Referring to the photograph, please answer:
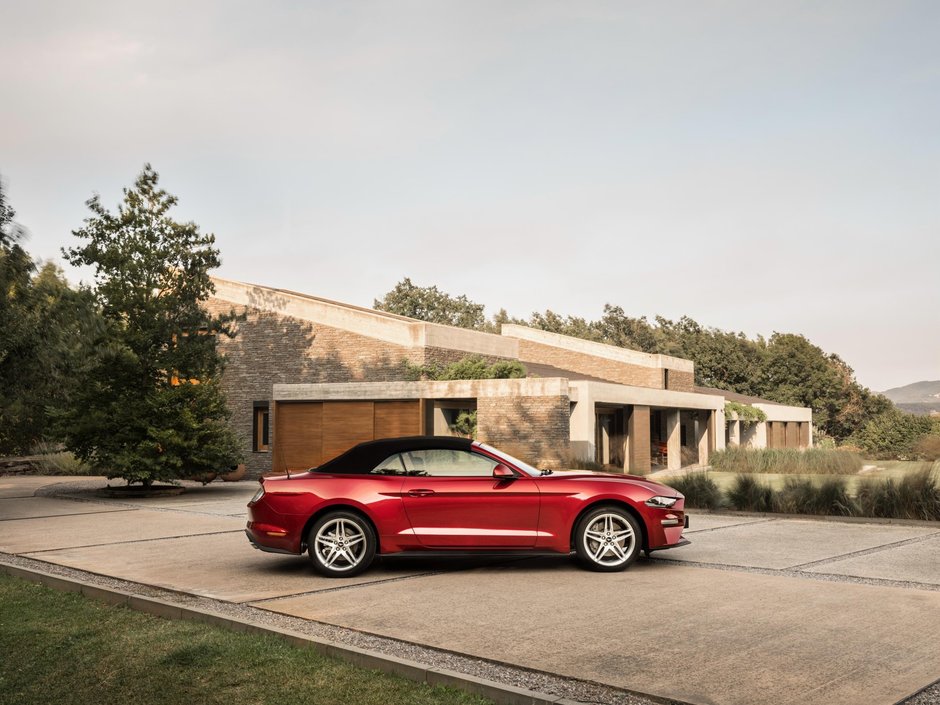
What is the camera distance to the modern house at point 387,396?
2820cm

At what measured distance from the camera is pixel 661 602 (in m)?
8.38

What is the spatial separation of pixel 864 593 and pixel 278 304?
27.6m

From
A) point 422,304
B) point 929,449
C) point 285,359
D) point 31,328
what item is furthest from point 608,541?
point 422,304

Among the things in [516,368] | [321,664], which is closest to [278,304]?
[516,368]

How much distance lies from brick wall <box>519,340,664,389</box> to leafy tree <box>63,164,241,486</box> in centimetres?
2032

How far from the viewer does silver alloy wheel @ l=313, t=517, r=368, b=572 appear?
10047 millimetres

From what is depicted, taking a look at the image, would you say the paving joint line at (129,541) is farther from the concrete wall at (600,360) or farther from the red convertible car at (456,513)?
the concrete wall at (600,360)

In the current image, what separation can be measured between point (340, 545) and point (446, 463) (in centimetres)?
147

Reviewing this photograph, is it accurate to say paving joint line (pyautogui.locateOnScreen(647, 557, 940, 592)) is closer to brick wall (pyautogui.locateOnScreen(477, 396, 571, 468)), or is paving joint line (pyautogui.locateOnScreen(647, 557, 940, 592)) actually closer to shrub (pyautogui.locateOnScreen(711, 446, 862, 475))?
brick wall (pyautogui.locateOnScreen(477, 396, 571, 468))

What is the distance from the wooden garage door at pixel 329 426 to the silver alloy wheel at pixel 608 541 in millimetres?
19424

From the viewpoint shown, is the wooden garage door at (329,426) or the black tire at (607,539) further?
the wooden garage door at (329,426)

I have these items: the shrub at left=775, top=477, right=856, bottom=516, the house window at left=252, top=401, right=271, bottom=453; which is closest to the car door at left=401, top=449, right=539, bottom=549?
the shrub at left=775, top=477, right=856, bottom=516

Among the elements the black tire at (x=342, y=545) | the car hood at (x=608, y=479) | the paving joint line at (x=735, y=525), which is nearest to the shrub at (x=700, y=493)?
the paving joint line at (x=735, y=525)

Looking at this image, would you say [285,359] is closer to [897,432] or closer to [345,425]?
[345,425]
